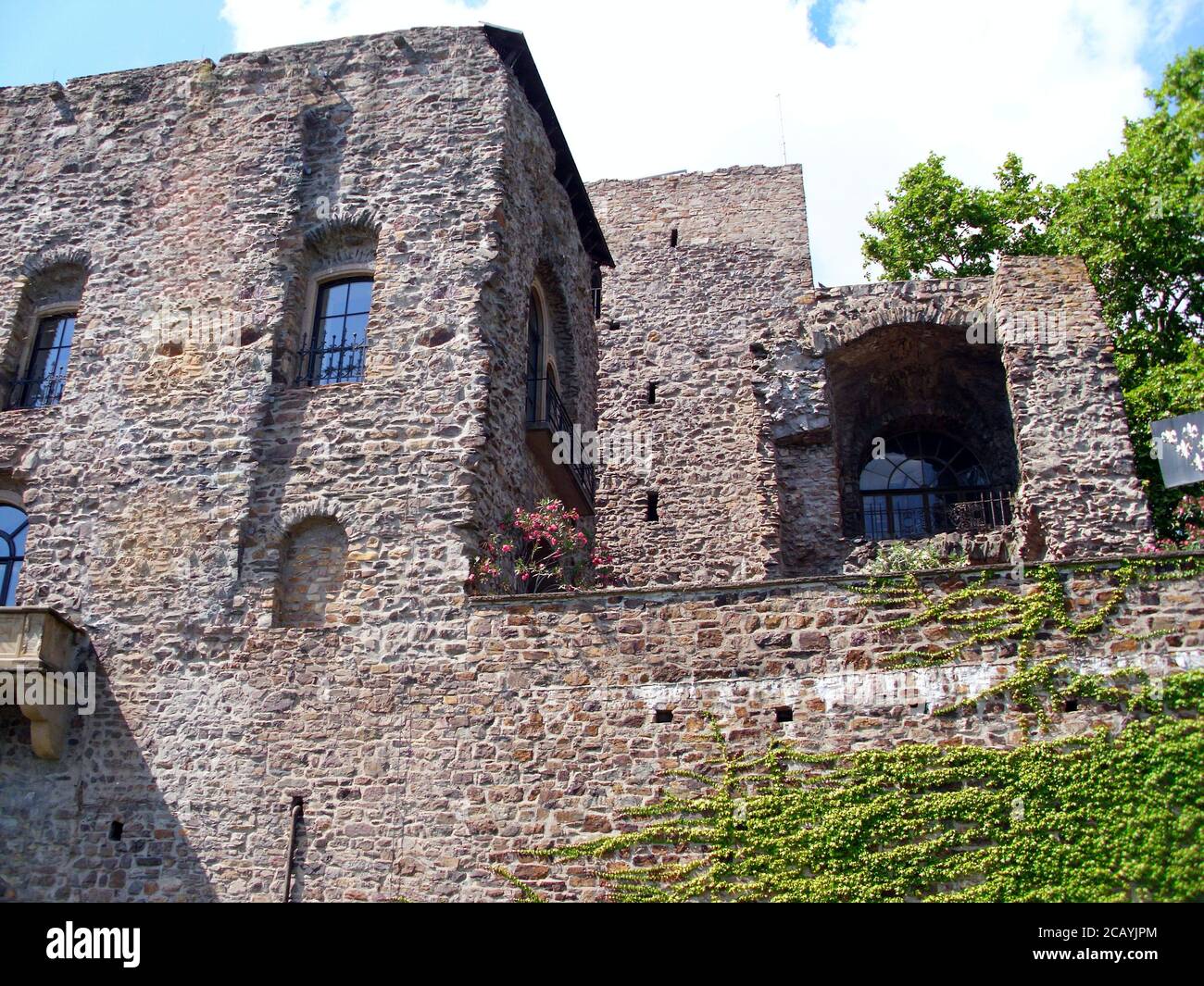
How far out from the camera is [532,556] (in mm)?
13445

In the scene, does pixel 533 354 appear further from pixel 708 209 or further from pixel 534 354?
pixel 708 209

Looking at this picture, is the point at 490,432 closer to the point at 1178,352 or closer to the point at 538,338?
the point at 538,338

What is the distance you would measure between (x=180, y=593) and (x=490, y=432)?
150 inches

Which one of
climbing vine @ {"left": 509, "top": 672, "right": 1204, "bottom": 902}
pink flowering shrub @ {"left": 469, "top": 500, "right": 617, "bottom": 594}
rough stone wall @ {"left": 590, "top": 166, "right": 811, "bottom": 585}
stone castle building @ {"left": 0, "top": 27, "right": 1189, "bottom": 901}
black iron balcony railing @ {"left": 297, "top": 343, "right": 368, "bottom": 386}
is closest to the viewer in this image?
climbing vine @ {"left": 509, "top": 672, "right": 1204, "bottom": 902}

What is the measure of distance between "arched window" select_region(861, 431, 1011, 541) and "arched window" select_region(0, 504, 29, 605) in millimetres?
10882

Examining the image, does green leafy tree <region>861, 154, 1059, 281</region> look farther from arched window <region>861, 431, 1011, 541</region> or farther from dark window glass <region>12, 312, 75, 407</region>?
dark window glass <region>12, 312, 75, 407</region>

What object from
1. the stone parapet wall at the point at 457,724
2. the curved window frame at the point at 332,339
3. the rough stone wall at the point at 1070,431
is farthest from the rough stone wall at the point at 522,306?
the rough stone wall at the point at 1070,431

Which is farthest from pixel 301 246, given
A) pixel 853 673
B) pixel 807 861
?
pixel 807 861

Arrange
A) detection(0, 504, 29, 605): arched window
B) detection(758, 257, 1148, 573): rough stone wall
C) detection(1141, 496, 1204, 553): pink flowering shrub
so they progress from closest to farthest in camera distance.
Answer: detection(1141, 496, 1204, 553): pink flowering shrub → detection(758, 257, 1148, 573): rough stone wall → detection(0, 504, 29, 605): arched window

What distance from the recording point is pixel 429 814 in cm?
1091

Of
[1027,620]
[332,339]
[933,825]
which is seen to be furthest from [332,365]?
[933,825]

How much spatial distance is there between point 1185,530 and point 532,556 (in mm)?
9705

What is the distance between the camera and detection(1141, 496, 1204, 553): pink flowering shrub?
12.5 meters

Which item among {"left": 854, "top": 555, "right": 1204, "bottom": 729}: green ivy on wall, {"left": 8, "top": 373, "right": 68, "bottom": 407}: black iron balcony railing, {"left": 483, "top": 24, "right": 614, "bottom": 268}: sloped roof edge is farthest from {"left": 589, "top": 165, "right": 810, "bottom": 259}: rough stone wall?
{"left": 854, "top": 555, "right": 1204, "bottom": 729}: green ivy on wall
